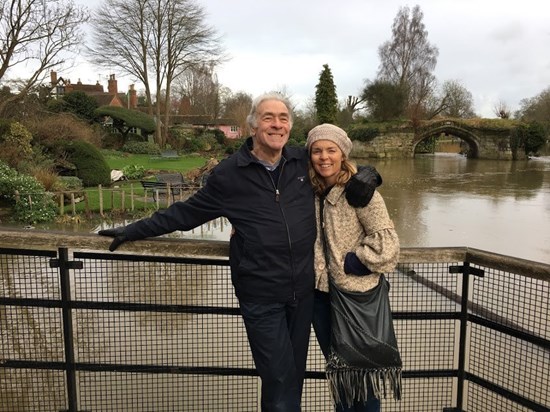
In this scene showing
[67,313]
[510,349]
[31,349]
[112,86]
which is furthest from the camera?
[112,86]

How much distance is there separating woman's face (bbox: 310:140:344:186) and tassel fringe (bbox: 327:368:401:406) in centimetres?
88

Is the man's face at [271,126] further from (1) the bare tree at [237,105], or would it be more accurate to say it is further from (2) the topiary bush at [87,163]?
(1) the bare tree at [237,105]

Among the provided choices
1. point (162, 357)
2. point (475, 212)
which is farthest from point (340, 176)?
point (475, 212)

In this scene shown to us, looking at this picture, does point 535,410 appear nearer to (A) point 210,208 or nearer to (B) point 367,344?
(B) point 367,344

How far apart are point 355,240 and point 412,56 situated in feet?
183

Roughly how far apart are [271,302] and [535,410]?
1456 mm

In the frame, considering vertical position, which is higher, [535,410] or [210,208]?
[210,208]

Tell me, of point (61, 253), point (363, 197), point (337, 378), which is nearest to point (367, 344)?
point (337, 378)

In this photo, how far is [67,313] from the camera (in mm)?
2578

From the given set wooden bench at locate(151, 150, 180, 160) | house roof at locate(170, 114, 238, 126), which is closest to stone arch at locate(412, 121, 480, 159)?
house roof at locate(170, 114, 238, 126)

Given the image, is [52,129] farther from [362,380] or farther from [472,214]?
[362,380]

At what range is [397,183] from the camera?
23.4m

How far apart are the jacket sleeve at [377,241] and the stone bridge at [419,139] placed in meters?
41.5

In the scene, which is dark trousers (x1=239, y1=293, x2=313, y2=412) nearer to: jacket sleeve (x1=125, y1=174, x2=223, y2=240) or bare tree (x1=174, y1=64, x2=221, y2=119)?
jacket sleeve (x1=125, y1=174, x2=223, y2=240)
